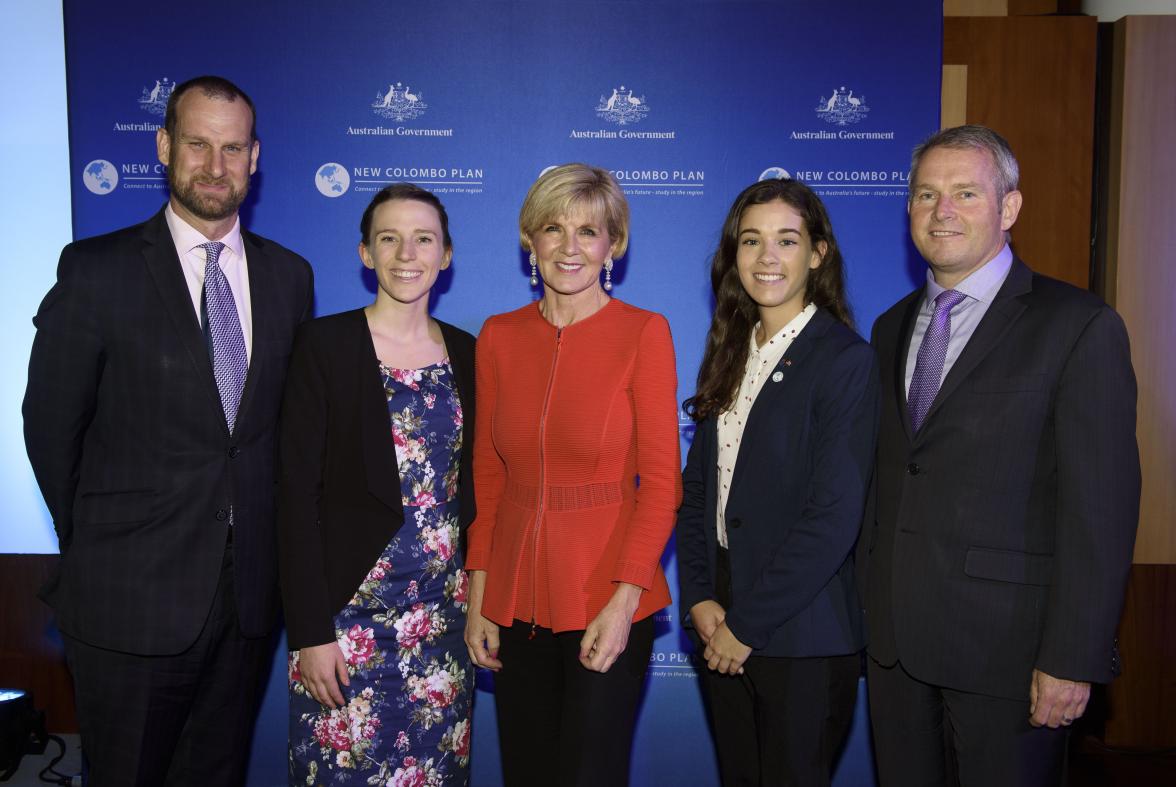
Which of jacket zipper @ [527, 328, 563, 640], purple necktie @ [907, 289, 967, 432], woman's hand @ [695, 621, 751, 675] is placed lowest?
woman's hand @ [695, 621, 751, 675]

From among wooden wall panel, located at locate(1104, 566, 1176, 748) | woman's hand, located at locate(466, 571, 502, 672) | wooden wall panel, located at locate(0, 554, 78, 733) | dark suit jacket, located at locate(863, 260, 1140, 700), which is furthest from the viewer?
wooden wall panel, located at locate(0, 554, 78, 733)

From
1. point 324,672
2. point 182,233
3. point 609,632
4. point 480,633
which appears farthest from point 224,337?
point 609,632

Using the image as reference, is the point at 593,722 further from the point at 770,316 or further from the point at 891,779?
the point at 770,316

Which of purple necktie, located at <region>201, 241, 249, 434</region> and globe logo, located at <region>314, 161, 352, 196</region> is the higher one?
globe logo, located at <region>314, 161, 352, 196</region>

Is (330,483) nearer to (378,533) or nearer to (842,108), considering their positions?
(378,533)

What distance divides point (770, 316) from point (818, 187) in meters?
1.65

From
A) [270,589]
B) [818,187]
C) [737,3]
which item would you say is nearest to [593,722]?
[270,589]

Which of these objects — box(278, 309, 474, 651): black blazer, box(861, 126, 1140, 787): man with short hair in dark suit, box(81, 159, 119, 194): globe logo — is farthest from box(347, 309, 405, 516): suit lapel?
box(81, 159, 119, 194): globe logo

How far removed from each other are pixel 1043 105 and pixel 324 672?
359cm

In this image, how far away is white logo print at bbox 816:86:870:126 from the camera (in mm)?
3557

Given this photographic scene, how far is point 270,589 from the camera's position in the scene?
2340 mm

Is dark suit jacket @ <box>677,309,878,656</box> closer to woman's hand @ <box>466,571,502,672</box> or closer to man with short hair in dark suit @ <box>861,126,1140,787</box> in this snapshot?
man with short hair in dark suit @ <box>861,126,1140,787</box>

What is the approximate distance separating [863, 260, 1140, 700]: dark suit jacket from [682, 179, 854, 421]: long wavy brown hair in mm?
359

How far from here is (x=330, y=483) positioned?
2.15 metres
